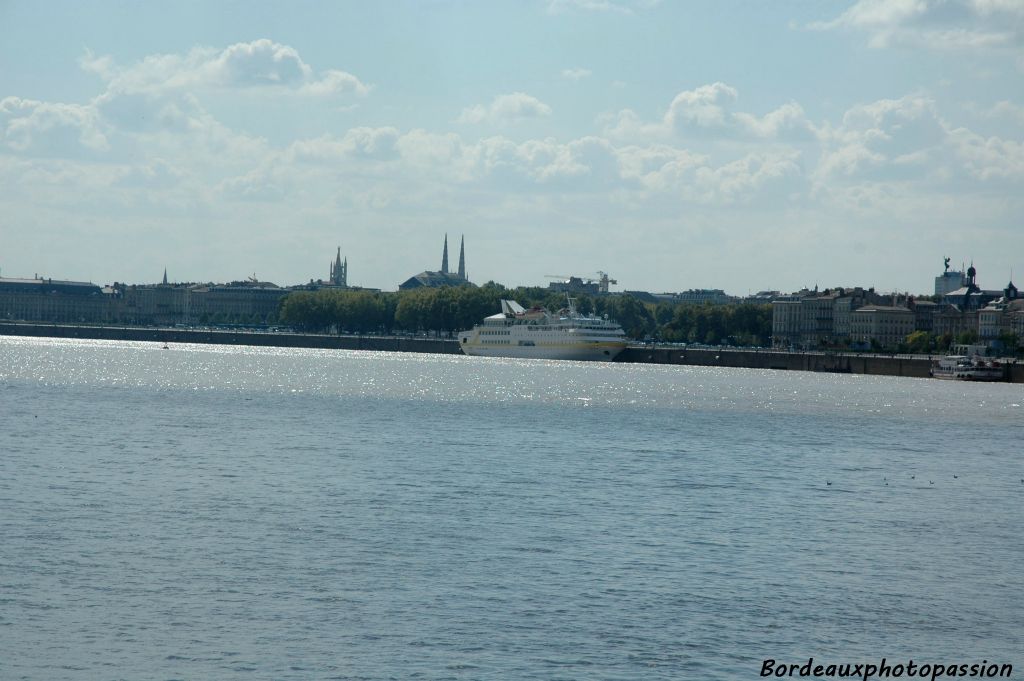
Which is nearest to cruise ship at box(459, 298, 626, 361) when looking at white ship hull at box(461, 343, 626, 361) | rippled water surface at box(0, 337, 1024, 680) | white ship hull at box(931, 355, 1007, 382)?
white ship hull at box(461, 343, 626, 361)

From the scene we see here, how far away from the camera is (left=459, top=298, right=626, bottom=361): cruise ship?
167 meters

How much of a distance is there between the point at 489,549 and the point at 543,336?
14335 cm

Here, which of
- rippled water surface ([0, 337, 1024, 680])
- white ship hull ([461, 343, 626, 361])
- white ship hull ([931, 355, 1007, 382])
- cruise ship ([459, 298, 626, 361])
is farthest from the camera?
cruise ship ([459, 298, 626, 361])

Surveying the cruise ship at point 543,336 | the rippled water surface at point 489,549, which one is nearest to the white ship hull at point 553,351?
the cruise ship at point 543,336

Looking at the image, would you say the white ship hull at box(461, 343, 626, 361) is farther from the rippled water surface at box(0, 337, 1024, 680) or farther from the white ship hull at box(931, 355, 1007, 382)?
the rippled water surface at box(0, 337, 1024, 680)

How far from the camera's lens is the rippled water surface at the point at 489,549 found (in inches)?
883

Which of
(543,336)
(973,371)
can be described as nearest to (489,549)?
(973,371)

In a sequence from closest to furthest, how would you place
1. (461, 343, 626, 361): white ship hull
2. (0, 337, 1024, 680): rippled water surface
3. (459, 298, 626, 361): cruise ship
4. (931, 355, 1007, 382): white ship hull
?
(0, 337, 1024, 680): rippled water surface, (931, 355, 1007, 382): white ship hull, (461, 343, 626, 361): white ship hull, (459, 298, 626, 361): cruise ship

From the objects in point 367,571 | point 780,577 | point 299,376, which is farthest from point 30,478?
point 299,376

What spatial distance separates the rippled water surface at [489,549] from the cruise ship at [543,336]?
104362 mm

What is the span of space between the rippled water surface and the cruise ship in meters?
104

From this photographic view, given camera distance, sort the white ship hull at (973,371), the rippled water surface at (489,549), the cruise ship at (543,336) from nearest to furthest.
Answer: the rippled water surface at (489,549) < the white ship hull at (973,371) < the cruise ship at (543,336)

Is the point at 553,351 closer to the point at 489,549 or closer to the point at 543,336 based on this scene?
the point at 543,336

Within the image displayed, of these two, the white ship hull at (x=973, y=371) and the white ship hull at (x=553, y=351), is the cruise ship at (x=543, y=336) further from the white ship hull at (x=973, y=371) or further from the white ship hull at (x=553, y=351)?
the white ship hull at (x=973, y=371)
